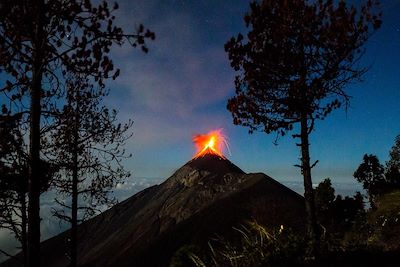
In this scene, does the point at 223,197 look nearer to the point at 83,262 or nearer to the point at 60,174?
the point at 83,262

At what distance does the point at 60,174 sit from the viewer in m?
22.1

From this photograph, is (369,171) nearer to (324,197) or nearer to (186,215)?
(324,197)

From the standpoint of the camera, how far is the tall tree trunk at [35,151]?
877cm

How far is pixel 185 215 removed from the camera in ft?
240

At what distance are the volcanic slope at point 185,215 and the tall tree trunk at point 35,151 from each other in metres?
42.4

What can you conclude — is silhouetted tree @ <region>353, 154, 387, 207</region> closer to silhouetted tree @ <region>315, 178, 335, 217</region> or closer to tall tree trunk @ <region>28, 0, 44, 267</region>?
silhouetted tree @ <region>315, 178, 335, 217</region>

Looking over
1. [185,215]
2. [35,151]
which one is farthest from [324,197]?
[185,215]

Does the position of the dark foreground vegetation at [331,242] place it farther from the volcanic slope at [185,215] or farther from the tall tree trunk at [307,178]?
the volcanic slope at [185,215]

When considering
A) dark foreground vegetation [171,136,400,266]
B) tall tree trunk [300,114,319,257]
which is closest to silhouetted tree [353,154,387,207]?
dark foreground vegetation [171,136,400,266]

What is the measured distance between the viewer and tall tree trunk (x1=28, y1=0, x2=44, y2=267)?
877cm

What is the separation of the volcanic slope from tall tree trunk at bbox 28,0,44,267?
42.4 meters

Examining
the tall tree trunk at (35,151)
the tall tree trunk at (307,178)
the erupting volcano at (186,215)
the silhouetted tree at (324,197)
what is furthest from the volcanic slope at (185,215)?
the tall tree trunk at (35,151)

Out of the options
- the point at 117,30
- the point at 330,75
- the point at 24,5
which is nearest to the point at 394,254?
the point at 117,30

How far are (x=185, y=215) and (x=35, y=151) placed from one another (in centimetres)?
6567
